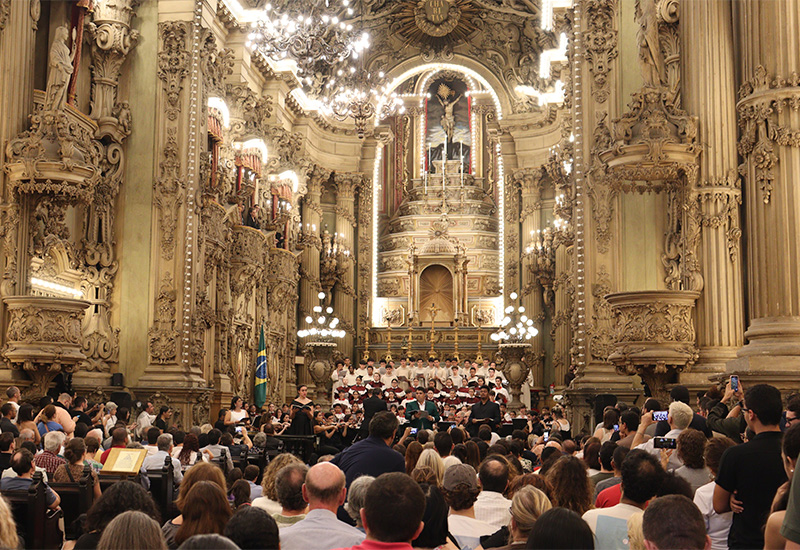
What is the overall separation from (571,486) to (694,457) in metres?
1.15

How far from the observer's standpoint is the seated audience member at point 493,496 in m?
6.58

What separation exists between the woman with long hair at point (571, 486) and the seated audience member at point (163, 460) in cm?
472

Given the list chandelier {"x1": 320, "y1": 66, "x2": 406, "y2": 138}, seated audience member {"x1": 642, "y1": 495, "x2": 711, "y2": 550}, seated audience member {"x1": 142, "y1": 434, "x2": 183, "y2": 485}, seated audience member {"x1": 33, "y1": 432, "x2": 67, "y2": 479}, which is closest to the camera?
seated audience member {"x1": 642, "y1": 495, "x2": 711, "y2": 550}

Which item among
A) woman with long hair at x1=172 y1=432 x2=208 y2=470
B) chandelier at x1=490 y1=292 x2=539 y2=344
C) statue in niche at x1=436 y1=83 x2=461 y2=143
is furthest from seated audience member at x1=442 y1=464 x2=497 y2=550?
statue in niche at x1=436 y1=83 x2=461 y2=143

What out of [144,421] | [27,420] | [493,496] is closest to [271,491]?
[493,496]

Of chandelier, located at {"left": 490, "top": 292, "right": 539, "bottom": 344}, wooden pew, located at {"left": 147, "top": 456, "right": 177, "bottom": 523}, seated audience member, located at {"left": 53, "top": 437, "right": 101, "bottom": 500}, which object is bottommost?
wooden pew, located at {"left": 147, "top": 456, "right": 177, "bottom": 523}

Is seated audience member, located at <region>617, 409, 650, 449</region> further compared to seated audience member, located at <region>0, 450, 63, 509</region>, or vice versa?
seated audience member, located at <region>617, 409, 650, 449</region>

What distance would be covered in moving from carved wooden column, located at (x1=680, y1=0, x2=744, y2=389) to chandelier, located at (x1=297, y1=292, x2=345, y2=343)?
21.4 meters

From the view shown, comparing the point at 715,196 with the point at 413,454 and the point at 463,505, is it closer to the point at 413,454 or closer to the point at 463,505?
the point at 413,454

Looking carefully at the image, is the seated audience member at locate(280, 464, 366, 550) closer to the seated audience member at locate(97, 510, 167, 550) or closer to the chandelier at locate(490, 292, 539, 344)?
the seated audience member at locate(97, 510, 167, 550)

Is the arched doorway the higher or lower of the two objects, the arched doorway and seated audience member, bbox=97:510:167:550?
the higher

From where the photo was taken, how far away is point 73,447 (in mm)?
8805

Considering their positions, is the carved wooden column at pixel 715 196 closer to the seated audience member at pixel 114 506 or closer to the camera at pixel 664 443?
the camera at pixel 664 443

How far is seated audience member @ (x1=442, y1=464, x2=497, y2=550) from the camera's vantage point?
6.18 metres
